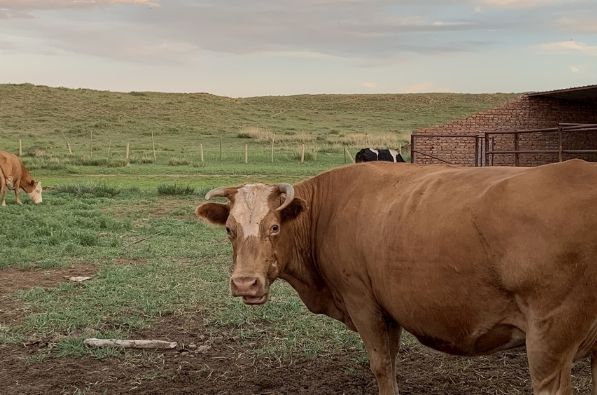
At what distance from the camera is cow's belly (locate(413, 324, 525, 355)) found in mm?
3827

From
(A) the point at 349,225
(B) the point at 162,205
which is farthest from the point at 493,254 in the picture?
(B) the point at 162,205

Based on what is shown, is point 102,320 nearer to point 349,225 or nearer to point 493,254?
point 349,225

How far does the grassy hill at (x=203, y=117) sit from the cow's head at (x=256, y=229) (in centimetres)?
3825

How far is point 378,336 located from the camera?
4793 mm

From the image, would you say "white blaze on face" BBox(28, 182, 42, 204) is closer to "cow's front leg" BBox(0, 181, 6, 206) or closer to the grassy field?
the grassy field

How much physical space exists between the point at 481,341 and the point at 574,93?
75.3 ft

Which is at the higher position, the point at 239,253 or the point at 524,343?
the point at 239,253

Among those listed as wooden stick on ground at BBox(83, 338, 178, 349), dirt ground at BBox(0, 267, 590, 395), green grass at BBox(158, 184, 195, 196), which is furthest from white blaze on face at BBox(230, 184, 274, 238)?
green grass at BBox(158, 184, 195, 196)

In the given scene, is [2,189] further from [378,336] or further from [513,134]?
[378,336]

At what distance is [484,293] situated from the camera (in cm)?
380

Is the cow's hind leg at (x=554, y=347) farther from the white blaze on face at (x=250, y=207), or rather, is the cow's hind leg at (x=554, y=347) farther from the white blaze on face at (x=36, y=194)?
the white blaze on face at (x=36, y=194)

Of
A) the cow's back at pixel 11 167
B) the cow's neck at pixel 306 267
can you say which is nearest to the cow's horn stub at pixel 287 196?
the cow's neck at pixel 306 267

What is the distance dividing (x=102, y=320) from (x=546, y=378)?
5.35 metres

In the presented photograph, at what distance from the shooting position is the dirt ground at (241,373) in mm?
5766
